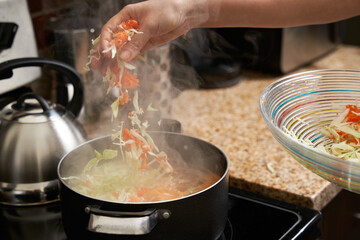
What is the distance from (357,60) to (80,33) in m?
1.34

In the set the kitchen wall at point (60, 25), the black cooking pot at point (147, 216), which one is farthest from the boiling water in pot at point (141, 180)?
the kitchen wall at point (60, 25)

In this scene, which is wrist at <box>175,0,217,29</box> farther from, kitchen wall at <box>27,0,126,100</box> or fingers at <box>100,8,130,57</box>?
kitchen wall at <box>27,0,126,100</box>

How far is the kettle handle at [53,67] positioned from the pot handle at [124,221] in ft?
1.47

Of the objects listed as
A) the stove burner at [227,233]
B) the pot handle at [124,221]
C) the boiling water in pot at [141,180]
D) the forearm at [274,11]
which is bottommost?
the stove burner at [227,233]

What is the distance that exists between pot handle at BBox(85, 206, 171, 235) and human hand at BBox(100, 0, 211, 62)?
0.33 metres

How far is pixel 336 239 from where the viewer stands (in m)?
1.47

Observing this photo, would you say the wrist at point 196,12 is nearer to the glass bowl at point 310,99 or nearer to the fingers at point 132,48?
the fingers at point 132,48

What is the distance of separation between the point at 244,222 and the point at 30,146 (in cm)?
54

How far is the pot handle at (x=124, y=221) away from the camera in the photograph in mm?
844

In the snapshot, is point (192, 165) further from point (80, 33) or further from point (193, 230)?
point (80, 33)

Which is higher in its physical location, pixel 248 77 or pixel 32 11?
pixel 32 11

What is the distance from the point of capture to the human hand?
1.01 metres

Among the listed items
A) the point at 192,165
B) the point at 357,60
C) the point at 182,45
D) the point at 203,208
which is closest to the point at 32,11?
the point at 182,45

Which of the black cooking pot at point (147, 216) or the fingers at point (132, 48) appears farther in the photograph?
the fingers at point (132, 48)
